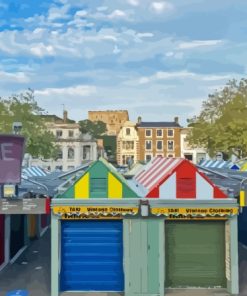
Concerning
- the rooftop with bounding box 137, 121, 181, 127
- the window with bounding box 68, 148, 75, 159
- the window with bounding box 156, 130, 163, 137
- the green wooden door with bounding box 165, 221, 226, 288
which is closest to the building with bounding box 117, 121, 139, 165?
the rooftop with bounding box 137, 121, 181, 127

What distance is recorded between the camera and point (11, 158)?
542 inches

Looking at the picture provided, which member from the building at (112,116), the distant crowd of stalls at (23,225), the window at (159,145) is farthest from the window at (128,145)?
the building at (112,116)

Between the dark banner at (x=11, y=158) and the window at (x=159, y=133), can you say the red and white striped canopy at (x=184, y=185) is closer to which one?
the dark banner at (x=11, y=158)

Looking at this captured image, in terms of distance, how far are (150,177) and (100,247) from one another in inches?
125

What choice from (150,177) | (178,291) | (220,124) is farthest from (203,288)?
(220,124)

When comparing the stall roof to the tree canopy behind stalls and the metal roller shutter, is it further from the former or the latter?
the tree canopy behind stalls

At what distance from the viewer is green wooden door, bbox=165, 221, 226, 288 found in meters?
13.8

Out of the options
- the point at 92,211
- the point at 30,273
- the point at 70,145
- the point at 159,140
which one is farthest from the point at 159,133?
the point at 92,211

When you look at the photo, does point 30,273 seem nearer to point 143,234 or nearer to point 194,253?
point 143,234

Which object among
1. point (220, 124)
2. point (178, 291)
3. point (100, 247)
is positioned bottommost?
point (178, 291)

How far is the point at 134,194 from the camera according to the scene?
1344 cm

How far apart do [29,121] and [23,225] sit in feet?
103

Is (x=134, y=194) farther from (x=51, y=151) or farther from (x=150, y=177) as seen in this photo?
(x=51, y=151)

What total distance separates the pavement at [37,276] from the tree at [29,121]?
1159 inches
